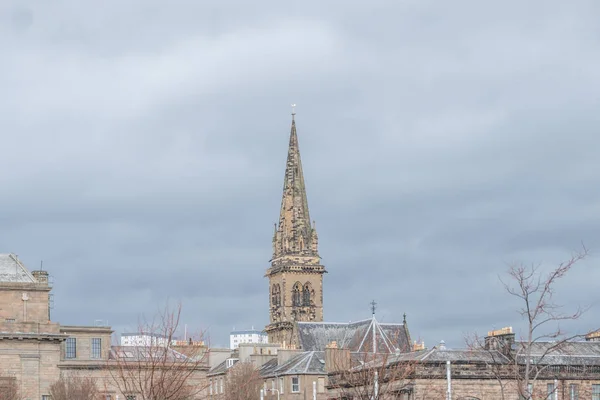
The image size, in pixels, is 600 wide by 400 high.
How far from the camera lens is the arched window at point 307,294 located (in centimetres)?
18200

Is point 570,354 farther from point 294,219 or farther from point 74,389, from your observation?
point 294,219

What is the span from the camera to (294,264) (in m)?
182

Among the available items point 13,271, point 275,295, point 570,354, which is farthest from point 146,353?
point 275,295

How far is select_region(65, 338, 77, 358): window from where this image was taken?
343 feet

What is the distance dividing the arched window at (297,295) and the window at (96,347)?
253ft

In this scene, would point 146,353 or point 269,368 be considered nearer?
point 146,353

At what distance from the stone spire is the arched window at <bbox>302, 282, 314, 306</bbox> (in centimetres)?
446

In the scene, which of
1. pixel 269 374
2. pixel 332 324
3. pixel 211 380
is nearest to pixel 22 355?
pixel 269 374

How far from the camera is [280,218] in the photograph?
18750 cm

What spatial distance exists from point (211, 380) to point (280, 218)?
64593 mm

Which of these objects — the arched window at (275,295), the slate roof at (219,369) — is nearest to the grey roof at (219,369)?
the slate roof at (219,369)

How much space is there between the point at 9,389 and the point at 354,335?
164 feet

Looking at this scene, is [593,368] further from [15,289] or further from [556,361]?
[15,289]

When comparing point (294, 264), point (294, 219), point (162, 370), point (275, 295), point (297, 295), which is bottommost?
point (162, 370)
